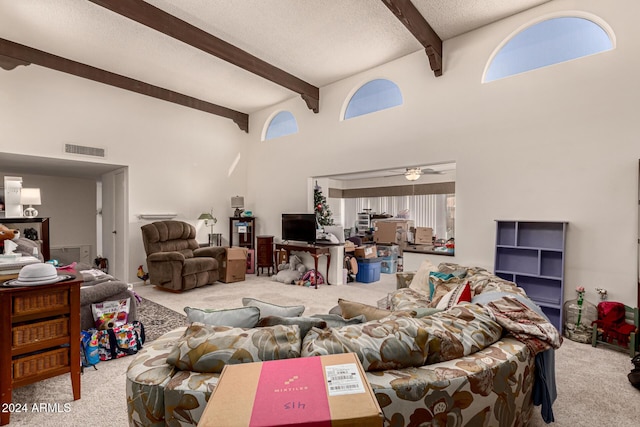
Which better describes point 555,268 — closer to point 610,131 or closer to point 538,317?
point 610,131

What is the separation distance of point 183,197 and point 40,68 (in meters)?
2.88

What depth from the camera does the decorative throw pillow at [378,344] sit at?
1219 mm

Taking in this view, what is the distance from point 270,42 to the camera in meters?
4.57

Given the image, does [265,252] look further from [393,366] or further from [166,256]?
[393,366]

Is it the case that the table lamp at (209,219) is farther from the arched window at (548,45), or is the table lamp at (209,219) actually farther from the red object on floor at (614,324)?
the red object on floor at (614,324)

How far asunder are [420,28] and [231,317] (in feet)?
13.6

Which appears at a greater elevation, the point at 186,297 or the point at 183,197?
the point at 183,197

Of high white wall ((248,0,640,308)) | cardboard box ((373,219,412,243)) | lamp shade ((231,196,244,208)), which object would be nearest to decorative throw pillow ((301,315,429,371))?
high white wall ((248,0,640,308))

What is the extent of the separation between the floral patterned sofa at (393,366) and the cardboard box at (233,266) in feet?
14.1

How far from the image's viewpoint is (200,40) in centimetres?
425

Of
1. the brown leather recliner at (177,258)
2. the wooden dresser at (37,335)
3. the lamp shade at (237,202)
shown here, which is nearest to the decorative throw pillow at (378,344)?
the wooden dresser at (37,335)

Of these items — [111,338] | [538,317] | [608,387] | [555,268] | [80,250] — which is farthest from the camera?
[80,250]

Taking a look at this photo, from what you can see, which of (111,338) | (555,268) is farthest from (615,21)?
(111,338)

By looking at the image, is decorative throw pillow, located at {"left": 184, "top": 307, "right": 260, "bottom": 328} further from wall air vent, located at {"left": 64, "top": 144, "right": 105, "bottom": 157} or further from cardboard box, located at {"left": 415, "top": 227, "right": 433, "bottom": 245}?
cardboard box, located at {"left": 415, "top": 227, "right": 433, "bottom": 245}
